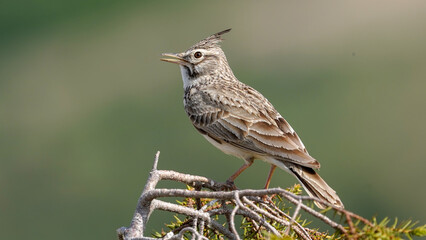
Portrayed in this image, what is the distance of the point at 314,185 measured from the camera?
19.6 feet

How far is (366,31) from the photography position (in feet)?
139

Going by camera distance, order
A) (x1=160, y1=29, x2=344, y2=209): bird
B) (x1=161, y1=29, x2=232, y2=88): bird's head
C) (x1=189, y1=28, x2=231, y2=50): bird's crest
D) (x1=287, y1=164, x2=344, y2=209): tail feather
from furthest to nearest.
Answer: (x1=189, y1=28, x2=231, y2=50): bird's crest
(x1=161, y1=29, x2=232, y2=88): bird's head
(x1=160, y1=29, x2=344, y2=209): bird
(x1=287, y1=164, x2=344, y2=209): tail feather

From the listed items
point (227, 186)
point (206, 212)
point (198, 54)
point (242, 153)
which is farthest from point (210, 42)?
point (206, 212)

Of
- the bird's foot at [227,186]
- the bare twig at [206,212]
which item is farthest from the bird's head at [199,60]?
the bare twig at [206,212]

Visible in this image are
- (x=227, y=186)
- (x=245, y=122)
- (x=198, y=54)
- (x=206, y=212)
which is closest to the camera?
(x=206, y=212)

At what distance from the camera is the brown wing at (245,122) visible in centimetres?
654

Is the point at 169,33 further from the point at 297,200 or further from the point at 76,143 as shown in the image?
the point at 297,200

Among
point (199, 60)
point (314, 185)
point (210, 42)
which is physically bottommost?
point (314, 185)

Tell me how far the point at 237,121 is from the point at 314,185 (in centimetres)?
130

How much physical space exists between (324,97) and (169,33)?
12.6 m

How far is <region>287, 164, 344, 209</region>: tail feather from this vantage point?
5.85m

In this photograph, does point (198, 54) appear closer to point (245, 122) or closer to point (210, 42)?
point (210, 42)

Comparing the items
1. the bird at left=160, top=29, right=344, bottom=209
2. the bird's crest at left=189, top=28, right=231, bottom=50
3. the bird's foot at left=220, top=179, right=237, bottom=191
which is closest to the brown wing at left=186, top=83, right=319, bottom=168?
the bird at left=160, top=29, right=344, bottom=209

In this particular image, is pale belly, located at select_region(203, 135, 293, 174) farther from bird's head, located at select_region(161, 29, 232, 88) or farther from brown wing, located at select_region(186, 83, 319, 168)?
bird's head, located at select_region(161, 29, 232, 88)
